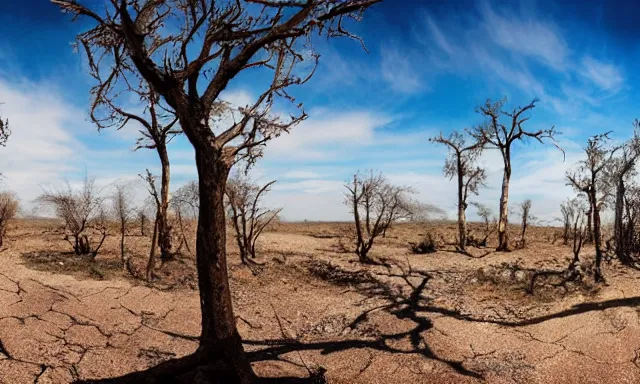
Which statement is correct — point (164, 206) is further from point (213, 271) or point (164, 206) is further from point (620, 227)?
point (620, 227)

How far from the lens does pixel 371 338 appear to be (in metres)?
8.78

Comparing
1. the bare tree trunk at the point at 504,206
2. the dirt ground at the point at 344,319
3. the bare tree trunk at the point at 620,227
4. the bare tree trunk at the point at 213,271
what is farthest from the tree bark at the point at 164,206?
the bare tree trunk at the point at 620,227

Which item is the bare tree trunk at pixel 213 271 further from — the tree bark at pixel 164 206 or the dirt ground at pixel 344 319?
the tree bark at pixel 164 206

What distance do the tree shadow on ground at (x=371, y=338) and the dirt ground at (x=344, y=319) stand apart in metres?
0.04

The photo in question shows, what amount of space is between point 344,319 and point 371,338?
1.41 meters

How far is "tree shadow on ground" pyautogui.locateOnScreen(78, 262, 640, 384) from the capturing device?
5.56m

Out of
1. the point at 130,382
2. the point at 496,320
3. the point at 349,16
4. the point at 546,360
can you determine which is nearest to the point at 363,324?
the point at 496,320

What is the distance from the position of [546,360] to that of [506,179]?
1078cm

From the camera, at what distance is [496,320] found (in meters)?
9.31

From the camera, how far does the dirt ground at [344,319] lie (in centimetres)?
698

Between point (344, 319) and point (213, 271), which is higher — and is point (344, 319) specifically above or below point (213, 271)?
below

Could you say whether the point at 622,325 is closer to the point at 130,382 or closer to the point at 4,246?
the point at 130,382

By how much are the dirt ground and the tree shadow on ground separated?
0.04 m

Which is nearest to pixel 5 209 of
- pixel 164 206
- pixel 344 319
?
pixel 164 206
